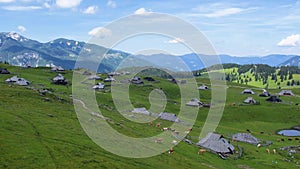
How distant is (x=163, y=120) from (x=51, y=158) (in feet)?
205

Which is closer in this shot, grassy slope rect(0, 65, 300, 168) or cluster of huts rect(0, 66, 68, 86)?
grassy slope rect(0, 65, 300, 168)

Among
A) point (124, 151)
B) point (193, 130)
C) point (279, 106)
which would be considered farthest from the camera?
point (279, 106)

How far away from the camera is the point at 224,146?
7156 centimetres

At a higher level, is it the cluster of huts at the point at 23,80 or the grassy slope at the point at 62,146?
the cluster of huts at the point at 23,80

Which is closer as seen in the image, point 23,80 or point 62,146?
point 62,146

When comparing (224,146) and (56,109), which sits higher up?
(56,109)

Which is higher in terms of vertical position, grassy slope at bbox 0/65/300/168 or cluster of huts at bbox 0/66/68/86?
cluster of huts at bbox 0/66/68/86

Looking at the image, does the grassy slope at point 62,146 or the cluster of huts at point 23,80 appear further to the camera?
the cluster of huts at point 23,80

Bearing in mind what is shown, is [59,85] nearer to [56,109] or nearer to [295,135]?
[56,109]

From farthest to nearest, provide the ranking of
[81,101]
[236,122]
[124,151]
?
1. [236,122]
2. [81,101]
3. [124,151]

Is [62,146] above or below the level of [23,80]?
below

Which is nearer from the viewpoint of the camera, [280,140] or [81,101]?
[280,140]

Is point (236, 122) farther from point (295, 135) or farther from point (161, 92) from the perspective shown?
point (161, 92)

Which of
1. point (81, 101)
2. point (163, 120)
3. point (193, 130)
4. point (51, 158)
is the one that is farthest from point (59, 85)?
point (51, 158)
